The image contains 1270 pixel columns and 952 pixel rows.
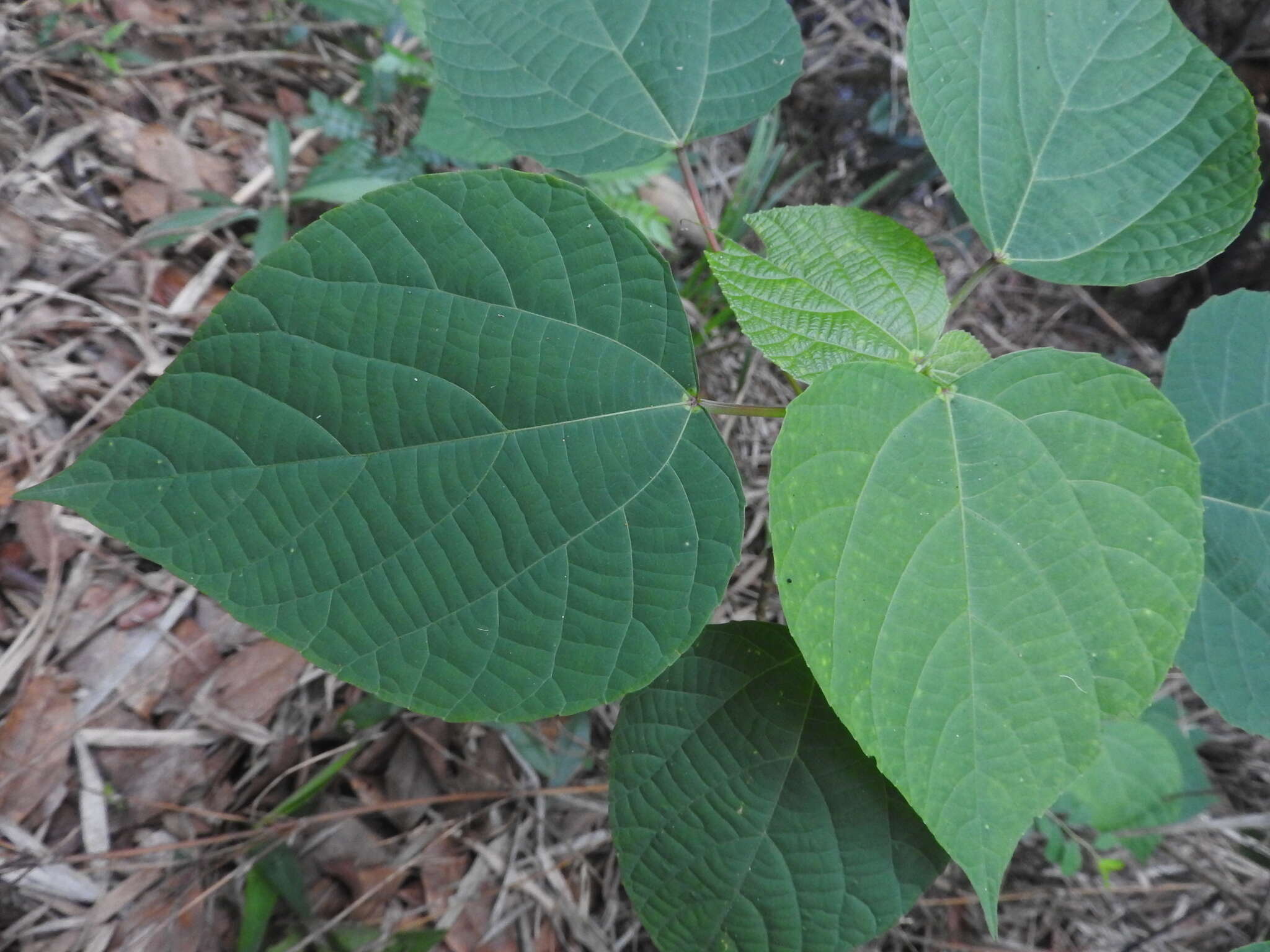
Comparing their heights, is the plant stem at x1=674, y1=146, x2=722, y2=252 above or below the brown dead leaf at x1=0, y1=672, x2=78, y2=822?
above

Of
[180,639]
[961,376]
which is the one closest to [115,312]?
[180,639]

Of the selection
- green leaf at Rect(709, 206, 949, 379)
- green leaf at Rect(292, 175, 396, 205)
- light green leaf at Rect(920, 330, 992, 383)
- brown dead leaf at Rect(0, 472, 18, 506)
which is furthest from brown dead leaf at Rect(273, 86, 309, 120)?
light green leaf at Rect(920, 330, 992, 383)

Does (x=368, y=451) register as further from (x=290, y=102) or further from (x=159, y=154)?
(x=290, y=102)

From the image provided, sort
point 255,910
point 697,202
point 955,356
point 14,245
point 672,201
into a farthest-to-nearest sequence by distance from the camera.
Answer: point 672,201 → point 14,245 → point 255,910 → point 697,202 → point 955,356

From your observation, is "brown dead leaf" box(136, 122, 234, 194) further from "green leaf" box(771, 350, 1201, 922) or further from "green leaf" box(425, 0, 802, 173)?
"green leaf" box(771, 350, 1201, 922)

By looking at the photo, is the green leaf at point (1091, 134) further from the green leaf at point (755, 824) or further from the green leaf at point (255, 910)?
the green leaf at point (255, 910)

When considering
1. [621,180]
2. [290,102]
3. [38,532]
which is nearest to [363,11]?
[290,102]
